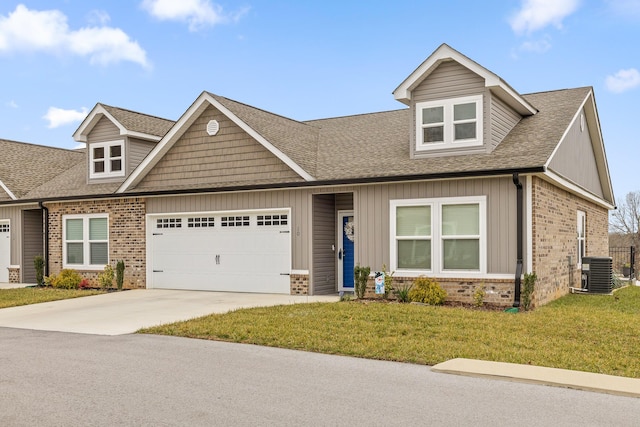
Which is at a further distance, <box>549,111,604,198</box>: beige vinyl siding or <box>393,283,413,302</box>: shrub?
<box>549,111,604,198</box>: beige vinyl siding

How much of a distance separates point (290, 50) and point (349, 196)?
22.2 feet

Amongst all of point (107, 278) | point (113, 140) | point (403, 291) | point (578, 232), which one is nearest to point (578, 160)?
point (578, 232)

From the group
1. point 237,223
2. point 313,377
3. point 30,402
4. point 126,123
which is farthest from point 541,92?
point 30,402

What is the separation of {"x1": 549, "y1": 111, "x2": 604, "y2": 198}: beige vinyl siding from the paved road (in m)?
9.49

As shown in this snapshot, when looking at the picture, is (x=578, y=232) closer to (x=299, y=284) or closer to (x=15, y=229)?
(x=299, y=284)

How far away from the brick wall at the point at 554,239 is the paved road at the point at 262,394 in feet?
24.4

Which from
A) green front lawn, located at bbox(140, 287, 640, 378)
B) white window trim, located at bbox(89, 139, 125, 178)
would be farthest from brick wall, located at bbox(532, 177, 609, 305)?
white window trim, located at bbox(89, 139, 125, 178)

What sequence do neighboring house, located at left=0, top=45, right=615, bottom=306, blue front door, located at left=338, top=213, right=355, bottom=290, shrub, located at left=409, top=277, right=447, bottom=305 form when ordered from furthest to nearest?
blue front door, located at left=338, top=213, right=355, bottom=290 < neighboring house, located at left=0, top=45, right=615, bottom=306 < shrub, located at left=409, top=277, right=447, bottom=305

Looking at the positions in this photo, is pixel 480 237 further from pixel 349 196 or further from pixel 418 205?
pixel 349 196

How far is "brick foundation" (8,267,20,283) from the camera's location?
922 inches

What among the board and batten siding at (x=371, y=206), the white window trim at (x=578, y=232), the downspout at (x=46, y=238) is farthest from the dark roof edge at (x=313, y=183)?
the white window trim at (x=578, y=232)

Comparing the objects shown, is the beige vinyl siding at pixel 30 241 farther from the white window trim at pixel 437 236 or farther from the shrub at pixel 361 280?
the white window trim at pixel 437 236

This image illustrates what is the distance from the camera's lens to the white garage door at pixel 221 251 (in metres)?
17.9

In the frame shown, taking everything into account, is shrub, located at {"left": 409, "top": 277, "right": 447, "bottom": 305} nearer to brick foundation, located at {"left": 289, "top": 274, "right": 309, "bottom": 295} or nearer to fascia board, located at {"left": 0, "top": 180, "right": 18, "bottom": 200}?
brick foundation, located at {"left": 289, "top": 274, "right": 309, "bottom": 295}
